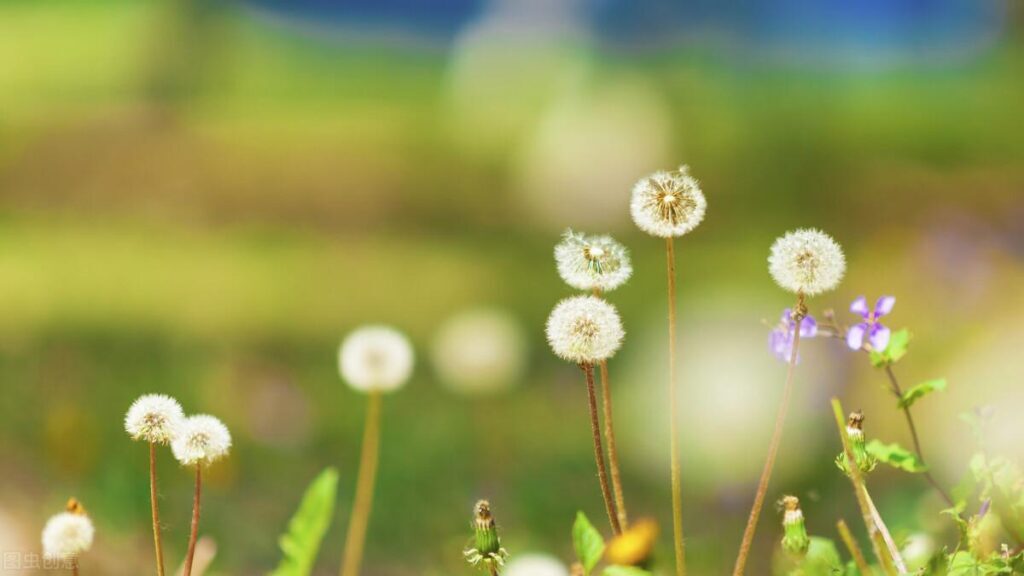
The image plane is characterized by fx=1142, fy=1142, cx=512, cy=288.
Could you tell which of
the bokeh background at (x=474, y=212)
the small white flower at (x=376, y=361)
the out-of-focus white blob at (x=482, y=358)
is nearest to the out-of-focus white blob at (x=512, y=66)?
the bokeh background at (x=474, y=212)

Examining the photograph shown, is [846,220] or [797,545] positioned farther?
[846,220]

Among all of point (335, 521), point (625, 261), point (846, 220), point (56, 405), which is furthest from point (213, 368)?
point (625, 261)

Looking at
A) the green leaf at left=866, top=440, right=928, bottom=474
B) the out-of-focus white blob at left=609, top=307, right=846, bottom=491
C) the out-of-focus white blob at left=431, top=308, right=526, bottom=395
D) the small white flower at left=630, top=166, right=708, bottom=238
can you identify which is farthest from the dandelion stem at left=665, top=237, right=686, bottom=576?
the out-of-focus white blob at left=431, top=308, right=526, bottom=395

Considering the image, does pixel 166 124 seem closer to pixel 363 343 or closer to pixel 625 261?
pixel 363 343

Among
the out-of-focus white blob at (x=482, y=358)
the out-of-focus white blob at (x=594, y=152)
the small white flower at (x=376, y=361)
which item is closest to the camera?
the small white flower at (x=376, y=361)

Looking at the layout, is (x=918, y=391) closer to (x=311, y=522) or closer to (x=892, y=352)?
(x=892, y=352)

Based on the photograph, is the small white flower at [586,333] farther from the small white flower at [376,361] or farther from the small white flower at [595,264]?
the small white flower at [376,361]
